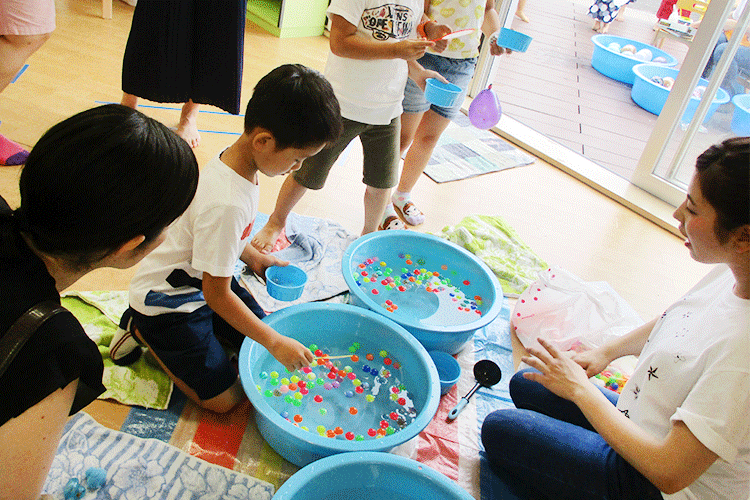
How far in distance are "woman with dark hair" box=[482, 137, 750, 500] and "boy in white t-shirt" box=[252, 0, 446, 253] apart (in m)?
0.82

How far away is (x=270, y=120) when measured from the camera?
1068mm

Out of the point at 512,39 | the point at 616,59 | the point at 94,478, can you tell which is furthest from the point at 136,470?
the point at 616,59

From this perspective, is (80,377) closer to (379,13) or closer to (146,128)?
(146,128)

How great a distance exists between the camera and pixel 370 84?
156 cm

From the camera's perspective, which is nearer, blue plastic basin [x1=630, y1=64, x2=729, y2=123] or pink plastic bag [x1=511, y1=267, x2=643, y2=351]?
pink plastic bag [x1=511, y1=267, x2=643, y2=351]

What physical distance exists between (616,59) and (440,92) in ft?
9.06

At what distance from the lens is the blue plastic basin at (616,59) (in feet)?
12.7

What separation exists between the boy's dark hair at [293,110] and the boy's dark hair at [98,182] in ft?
1.07

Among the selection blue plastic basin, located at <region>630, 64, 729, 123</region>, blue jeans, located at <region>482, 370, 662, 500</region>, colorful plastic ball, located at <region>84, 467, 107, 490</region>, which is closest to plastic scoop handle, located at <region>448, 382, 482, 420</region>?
blue jeans, located at <region>482, 370, 662, 500</region>

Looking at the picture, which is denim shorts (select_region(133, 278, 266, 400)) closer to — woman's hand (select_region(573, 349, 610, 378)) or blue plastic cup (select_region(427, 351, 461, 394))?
blue plastic cup (select_region(427, 351, 461, 394))

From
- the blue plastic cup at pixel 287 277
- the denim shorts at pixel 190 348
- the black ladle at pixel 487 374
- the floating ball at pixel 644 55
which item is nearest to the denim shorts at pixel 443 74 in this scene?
the blue plastic cup at pixel 287 277

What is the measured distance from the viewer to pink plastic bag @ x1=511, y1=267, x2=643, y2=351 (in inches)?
64.0

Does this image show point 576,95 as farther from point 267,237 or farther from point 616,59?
point 267,237

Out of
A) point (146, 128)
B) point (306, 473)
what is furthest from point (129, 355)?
point (146, 128)
